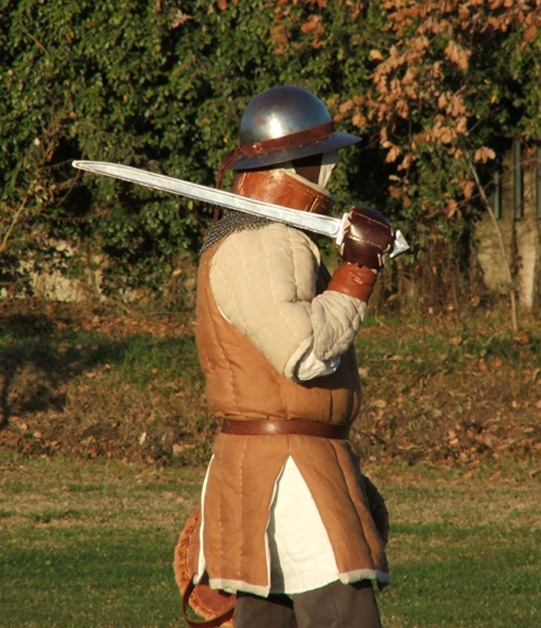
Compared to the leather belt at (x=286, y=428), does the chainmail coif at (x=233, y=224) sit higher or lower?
higher

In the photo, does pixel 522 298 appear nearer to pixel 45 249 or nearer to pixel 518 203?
pixel 518 203

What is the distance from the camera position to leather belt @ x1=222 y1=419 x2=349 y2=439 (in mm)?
3324

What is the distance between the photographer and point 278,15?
11758mm

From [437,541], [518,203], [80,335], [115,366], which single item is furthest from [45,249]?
[437,541]

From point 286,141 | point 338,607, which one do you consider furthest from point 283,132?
point 338,607

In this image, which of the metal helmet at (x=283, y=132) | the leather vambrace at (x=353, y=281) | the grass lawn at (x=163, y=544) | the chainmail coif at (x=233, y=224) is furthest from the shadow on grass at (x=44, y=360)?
the leather vambrace at (x=353, y=281)

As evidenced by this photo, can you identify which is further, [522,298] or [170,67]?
[522,298]

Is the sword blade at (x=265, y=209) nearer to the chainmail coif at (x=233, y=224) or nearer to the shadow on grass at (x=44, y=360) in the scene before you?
the chainmail coif at (x=233, y=224)

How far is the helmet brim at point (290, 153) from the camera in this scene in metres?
3.39

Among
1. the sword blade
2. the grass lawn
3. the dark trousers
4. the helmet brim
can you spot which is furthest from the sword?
the grass lawn

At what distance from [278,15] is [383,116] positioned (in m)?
1.50

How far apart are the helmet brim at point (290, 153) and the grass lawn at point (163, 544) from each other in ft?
8.41

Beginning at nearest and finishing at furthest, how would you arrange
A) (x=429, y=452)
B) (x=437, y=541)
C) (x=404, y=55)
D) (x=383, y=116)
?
(x=437, y=541) < (x=429, y=452) < (x=404, y=55) < (x=383, y=116)

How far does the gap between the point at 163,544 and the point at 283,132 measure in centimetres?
394
